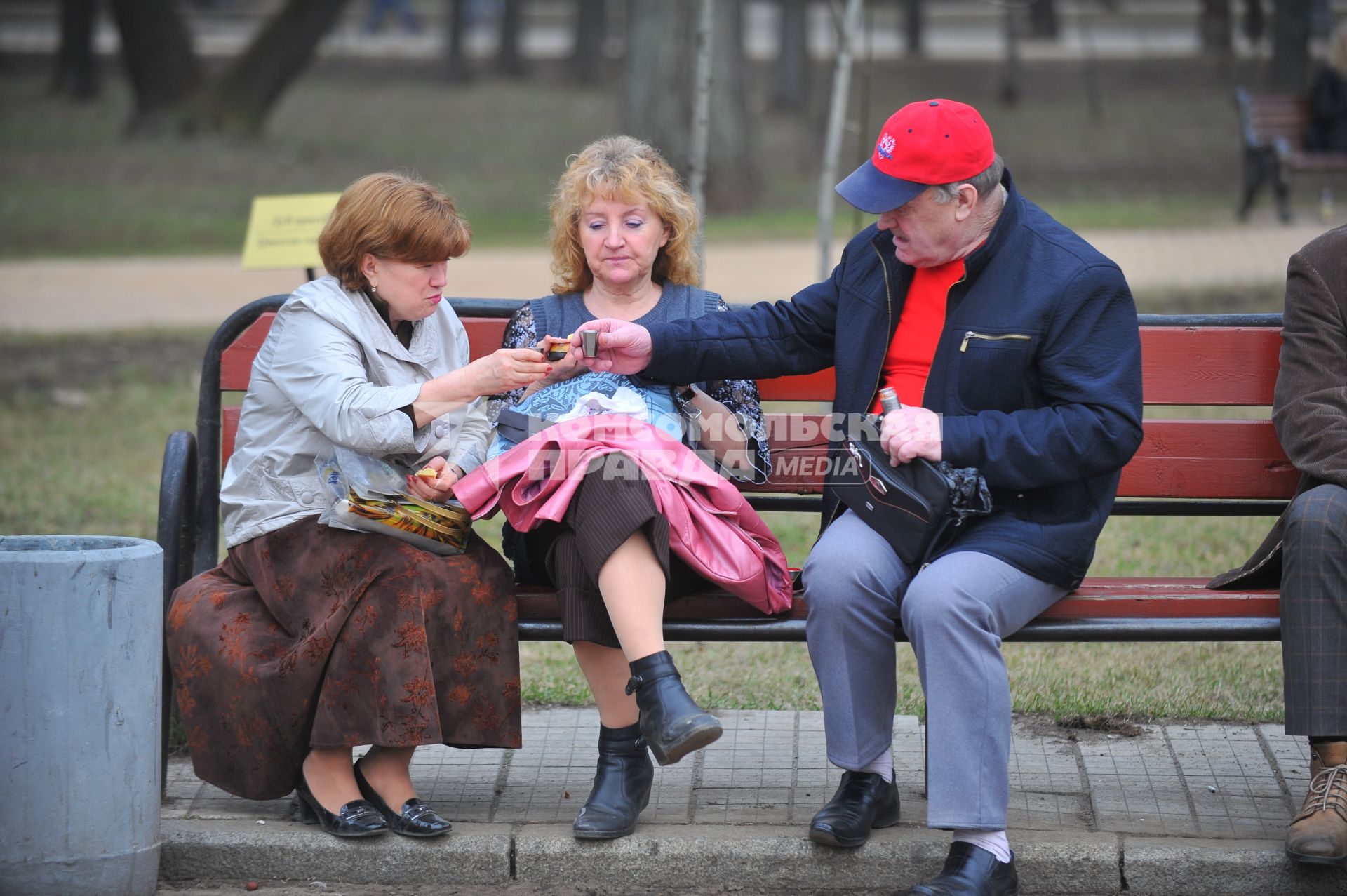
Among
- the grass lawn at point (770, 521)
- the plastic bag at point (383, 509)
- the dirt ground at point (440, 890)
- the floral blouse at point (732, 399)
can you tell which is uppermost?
the floral blouse at point (732, 399)

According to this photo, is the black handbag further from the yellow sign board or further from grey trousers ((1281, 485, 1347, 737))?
the yellow sign board

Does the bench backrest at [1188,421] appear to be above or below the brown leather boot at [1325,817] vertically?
above

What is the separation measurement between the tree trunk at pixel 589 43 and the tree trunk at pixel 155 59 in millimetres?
10390

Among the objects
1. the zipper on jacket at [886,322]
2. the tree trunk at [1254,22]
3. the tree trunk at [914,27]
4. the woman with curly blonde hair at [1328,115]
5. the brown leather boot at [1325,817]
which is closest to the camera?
the brown leather boot at [1325,817]

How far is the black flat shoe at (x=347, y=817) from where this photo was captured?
134 inches

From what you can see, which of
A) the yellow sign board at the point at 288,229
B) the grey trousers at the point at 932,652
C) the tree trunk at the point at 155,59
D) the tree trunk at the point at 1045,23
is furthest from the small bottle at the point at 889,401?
the tree trunk at the point at 1045,23

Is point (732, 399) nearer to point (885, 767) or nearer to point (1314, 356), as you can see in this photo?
point (885, 767)

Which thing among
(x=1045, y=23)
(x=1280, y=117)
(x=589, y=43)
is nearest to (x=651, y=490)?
(x=1280, y=117)

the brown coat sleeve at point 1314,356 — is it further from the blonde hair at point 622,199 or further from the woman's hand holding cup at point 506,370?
the woman's hand holding cup at point 506,370

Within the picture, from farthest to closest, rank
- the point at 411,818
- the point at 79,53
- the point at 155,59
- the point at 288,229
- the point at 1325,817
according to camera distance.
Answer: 1. the point at 79,53
2. the point at 155,59
3. the point at 288,229
4. the point at 411,818
5. the point at 1325,817

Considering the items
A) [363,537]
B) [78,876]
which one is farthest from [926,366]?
[78,876]

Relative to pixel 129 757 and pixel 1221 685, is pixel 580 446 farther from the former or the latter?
pixel 1221 685

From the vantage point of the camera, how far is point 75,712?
3102mm

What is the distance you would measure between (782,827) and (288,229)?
114 inches
